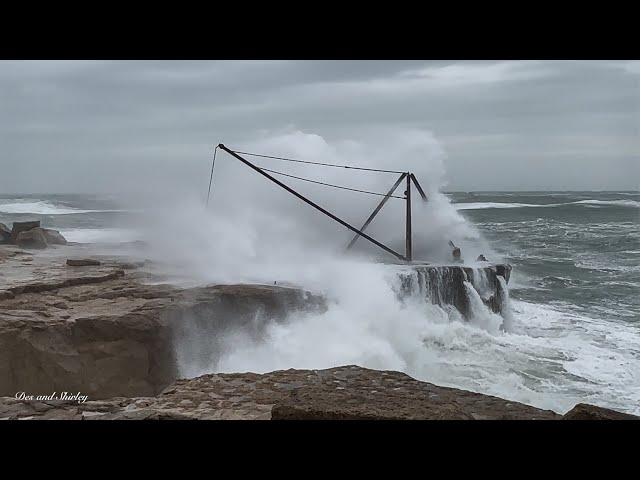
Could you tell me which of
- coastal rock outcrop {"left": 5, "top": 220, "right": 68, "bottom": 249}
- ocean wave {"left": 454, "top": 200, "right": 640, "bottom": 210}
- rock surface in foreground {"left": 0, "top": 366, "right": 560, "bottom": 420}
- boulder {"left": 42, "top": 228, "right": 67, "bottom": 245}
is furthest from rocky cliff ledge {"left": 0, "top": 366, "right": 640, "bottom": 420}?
boulder {"left": 42, "top": 228, "right": 67, "bottom": 245}

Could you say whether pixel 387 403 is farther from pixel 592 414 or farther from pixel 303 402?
pixel 592 414

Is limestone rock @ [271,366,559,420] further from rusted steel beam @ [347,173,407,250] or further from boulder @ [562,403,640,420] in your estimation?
rusted steel beam @ [347,173,407,250]

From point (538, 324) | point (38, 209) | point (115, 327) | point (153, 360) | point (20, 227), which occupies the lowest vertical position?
point (538, 324)

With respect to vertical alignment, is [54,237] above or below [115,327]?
above

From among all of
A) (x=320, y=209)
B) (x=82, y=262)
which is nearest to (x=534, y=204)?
(x=320, y=209)

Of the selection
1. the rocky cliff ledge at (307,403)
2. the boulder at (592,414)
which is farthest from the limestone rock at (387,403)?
the boulder at (592,414)

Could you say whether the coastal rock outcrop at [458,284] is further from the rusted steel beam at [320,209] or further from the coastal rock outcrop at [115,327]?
the coastal rock outcrop at [115,327]
